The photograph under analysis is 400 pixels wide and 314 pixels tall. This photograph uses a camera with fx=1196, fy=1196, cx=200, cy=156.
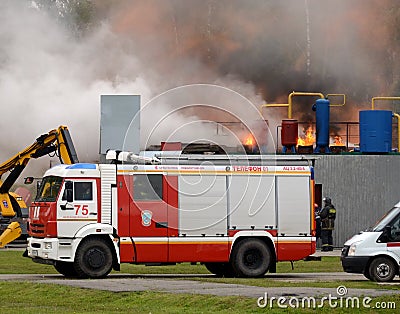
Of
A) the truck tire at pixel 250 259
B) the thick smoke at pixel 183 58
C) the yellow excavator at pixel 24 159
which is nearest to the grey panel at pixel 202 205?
the truck tire at pixel 250 259

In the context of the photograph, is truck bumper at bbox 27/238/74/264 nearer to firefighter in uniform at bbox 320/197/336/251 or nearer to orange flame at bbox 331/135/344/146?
firefighter in uniform at bbox 320/197/336/251

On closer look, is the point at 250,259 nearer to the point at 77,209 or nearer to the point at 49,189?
the point at 77,209

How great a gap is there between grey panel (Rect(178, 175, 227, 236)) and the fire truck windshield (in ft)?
10.6

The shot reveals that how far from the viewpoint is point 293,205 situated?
32594mm

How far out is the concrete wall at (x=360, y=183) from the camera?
4731 centimetres

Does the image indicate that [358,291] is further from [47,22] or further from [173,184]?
[47,22]

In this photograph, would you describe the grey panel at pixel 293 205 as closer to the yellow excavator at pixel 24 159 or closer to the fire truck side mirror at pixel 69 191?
the fire truck side mirror at pixel 69 191

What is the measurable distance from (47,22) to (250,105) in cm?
987

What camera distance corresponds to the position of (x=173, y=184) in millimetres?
31906

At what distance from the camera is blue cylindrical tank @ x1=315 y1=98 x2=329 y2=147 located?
160 ft

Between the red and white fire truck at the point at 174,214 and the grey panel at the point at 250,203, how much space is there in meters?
0.03

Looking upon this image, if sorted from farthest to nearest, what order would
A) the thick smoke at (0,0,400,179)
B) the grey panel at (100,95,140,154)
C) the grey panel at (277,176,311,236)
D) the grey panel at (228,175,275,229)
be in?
the thick smoke at (0,0,400,179)
the grey panel at (100,95,140,154)
the grey panel at (277,176,311,236)
the grey panel at (228,175,275,229)

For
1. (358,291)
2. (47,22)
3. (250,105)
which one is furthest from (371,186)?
(358,291)

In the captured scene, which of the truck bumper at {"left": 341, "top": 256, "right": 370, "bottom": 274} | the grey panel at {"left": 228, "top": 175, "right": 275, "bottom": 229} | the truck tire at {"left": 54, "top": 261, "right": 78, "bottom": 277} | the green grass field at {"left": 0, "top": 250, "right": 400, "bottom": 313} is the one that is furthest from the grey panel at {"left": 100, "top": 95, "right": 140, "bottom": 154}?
the truck bumper at {"left": 341, "top": 256, "right": 370, "bottom": 274}
